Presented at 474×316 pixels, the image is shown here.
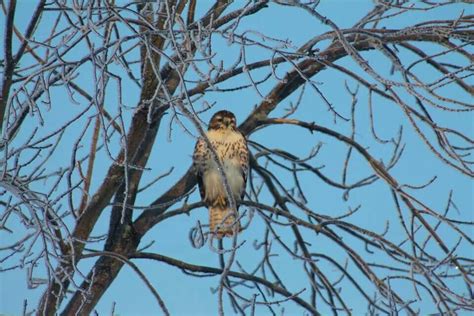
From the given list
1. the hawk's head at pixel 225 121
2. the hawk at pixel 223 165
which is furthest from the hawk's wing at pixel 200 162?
the hawk's head at pixel 225 121

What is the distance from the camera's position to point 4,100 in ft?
11.9

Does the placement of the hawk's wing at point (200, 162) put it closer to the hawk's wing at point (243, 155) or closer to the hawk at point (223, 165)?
the hawk at point (223, 165)

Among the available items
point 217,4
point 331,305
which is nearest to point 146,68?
point 217,4

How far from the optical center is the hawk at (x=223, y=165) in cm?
556

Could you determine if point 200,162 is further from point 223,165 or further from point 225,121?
point 225,121

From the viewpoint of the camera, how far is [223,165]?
18.2 feet

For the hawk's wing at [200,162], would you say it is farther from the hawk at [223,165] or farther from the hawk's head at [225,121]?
the hawk's head at [225,121]

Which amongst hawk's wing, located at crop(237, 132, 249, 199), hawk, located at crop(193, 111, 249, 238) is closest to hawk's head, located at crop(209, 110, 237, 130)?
hawk, located at crop(193, 111, 249, 238)

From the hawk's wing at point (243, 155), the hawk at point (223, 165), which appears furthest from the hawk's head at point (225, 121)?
the hawk's wing at point (243, 155)

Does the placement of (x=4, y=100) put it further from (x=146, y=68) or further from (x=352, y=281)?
(x=352, y=281)

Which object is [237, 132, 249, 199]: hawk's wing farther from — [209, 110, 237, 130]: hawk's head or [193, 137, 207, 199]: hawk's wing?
[193, 137, 207, 199]: hawk's wing

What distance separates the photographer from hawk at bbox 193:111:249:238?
556cm

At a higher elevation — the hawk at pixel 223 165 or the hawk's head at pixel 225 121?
the hawk's head at pixel 225 121

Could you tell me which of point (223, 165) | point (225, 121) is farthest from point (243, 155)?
point (225, 121)
